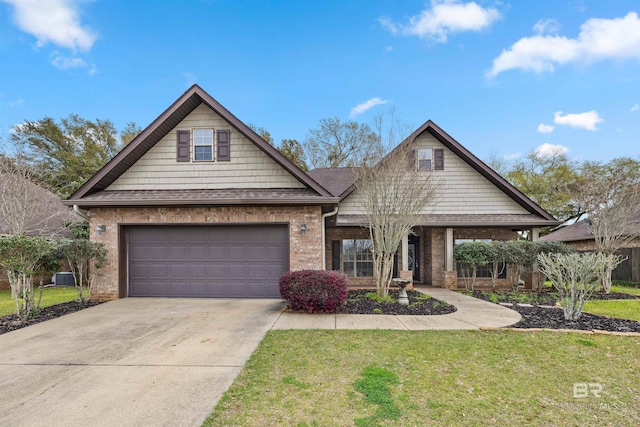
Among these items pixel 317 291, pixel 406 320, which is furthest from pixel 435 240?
pixel 317 291

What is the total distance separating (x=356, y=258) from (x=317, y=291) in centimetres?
641

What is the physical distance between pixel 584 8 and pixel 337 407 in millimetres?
17212

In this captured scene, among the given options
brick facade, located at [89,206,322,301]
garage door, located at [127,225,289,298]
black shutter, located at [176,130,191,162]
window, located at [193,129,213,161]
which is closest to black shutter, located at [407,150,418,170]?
brick facade, located at [89,206,322,301]

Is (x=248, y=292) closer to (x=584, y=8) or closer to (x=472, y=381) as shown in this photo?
(x=472, y=381)

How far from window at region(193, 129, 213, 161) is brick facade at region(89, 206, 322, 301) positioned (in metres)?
1.82

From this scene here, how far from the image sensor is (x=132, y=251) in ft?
33.4

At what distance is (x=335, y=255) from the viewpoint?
13953 mm

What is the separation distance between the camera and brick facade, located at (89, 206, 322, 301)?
967cm

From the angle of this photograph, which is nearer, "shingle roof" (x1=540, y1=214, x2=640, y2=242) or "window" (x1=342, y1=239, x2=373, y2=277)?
"window" (x1=342, y1=239, x2=373, y2=277)

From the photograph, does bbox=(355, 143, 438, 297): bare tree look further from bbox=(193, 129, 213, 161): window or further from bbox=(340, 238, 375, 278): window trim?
bbox=(193, 129, 213, 161): window

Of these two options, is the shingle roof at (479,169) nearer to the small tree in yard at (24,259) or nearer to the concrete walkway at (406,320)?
the concrete walkway at (406,320)

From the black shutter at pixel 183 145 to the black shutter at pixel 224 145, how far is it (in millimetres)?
995

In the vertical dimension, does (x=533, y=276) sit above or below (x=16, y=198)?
below

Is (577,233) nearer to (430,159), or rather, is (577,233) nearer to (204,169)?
(430,159)
